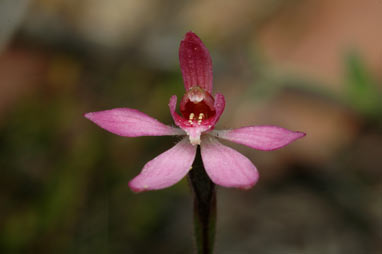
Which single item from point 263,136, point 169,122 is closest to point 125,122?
point 263,136

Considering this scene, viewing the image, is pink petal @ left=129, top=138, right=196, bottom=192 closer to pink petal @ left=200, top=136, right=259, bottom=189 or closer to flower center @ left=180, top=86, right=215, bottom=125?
pink petal @ left=200, top=136, right=259, bottom=189

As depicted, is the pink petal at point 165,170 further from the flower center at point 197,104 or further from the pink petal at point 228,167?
the flower center at point 197,104

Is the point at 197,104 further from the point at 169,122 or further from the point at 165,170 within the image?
the point at 169,122

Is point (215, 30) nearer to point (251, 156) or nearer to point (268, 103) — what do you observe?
point (268, 103)

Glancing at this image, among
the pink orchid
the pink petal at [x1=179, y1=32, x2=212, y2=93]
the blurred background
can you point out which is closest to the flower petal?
the pink orchid

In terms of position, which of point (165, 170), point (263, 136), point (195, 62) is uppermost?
point (195, 62)
